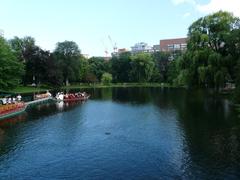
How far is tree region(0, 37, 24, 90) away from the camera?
69.4 metres

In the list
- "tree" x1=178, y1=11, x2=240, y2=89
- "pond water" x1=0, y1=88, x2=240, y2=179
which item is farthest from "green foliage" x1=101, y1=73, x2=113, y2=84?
"pond water" x1=0, y1=88, x2=240, y2=179

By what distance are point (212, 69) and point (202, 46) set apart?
6681 millimetres

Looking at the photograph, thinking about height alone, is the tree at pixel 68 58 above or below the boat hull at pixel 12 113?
above

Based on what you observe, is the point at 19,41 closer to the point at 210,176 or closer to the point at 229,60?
the point at 229,60

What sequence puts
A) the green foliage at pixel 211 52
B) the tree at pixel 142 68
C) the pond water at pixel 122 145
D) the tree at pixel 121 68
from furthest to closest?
1. the tree at pixel 121 68
2. the tree at pixel 142 68
3. the green foliage at pixel 211 52
4. the pond water at pixel 122 145

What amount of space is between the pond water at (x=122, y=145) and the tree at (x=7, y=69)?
25.2 m

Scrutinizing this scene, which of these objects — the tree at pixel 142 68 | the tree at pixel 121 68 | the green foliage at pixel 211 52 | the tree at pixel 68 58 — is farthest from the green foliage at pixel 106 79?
the green foliage at pixel 211 52

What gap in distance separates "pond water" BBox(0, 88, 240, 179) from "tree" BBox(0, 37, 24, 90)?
25.2m

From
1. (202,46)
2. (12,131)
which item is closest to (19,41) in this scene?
(202,46)

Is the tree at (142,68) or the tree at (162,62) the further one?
the tree at (162,62)

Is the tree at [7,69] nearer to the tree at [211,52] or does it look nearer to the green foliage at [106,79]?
the tree at [211,52]

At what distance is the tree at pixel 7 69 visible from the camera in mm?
69375

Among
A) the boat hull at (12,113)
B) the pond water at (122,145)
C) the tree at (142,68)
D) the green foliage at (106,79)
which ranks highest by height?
the tree at (142,68)

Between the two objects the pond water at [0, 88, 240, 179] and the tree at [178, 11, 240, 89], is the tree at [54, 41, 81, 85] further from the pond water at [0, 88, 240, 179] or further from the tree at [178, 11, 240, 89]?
the pond water at [0, 88, 240, 179]
